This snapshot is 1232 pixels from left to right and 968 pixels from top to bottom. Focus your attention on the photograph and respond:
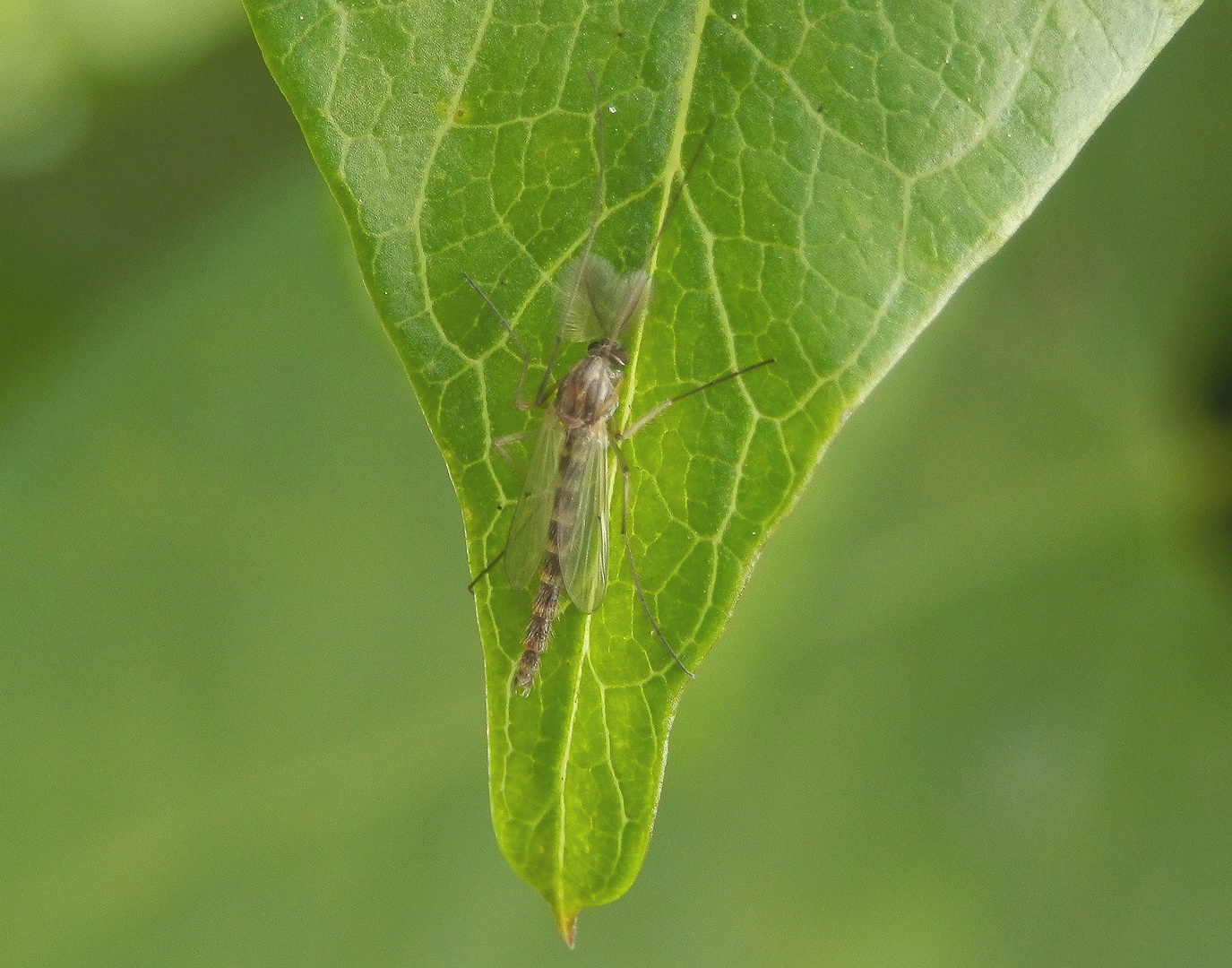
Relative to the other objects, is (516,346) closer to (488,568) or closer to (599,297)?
(599,297)

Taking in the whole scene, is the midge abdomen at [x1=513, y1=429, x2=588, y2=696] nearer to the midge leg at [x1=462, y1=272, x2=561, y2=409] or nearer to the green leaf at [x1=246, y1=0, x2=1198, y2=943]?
the green leaf at [x1=246, y1=0, x2=1198, y2=943]

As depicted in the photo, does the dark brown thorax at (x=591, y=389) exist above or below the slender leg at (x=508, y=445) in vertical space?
below

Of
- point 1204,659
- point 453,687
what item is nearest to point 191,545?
point 453,687

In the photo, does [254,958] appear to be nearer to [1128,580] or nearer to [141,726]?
[141,726]

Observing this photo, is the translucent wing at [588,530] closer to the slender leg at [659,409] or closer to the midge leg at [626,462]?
the midge leg at [626,462]

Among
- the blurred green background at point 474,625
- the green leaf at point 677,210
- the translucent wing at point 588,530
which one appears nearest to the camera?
the green leaf at point 677,210

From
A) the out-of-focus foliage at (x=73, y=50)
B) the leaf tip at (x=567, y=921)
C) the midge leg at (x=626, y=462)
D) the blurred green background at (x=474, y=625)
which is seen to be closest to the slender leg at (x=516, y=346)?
the midge leg at (x=626, y=462)

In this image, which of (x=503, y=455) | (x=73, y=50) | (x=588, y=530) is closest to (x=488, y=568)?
(x=503, y=455)
